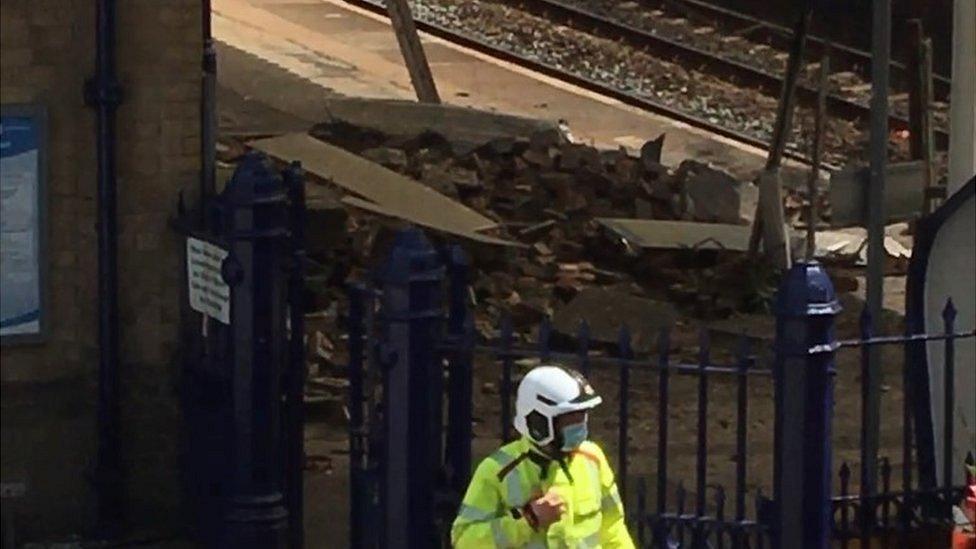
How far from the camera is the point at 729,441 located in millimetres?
11617

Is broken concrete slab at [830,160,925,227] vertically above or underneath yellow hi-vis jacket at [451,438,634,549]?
above

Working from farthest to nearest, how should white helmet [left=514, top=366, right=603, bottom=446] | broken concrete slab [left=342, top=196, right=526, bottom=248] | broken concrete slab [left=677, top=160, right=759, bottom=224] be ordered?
broken concrete slab [left=677, top=160, right=759, bottom=224]
broken concrete slab [left=342, top=196, right=526, bottom=248]
white helmet [left=514, top=366, right=603, bottom=446]

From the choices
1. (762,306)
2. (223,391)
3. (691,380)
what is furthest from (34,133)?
(762,306)

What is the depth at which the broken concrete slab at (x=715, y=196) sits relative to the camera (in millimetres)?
16031

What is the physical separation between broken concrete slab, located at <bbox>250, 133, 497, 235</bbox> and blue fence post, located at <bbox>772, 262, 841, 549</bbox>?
667cm

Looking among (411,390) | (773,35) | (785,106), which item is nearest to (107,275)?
(411,390)

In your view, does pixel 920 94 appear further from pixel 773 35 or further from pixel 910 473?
pixel 773 35

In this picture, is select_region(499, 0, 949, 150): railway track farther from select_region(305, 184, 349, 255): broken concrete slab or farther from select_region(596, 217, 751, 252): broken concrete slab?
select_region(305, 184, 349, 255): broken concrete slab

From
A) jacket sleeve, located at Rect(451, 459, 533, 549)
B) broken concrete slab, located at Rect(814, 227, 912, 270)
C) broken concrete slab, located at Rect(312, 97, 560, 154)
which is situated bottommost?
jacket sleeve, located at Rect(451, 459, 533, 549)

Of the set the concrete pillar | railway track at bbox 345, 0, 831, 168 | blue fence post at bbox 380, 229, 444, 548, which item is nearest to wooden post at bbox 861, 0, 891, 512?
the concrete pillar

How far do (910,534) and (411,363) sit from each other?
6.41 ft

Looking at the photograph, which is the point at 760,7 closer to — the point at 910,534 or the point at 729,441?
the point at 729,441

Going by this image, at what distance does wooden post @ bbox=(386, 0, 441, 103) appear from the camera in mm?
18203

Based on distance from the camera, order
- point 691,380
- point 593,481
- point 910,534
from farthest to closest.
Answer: point 691,380, point 910,534, point 593,481
